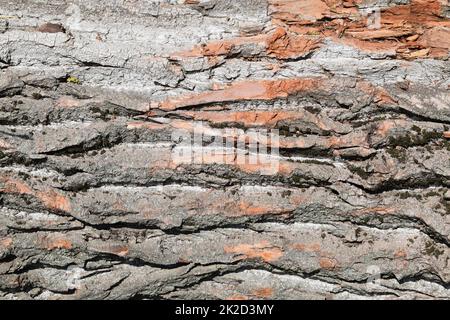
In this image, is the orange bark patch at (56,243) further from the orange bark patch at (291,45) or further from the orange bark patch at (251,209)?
the orange bark patch at (291,45)

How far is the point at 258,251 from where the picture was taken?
22.2 ft

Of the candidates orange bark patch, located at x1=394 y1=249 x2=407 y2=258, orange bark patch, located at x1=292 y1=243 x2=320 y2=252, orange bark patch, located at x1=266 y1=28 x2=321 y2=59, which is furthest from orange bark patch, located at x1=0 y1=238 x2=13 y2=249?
orange bark patch, located at x1=394 y1=249 x2=407 y2=258

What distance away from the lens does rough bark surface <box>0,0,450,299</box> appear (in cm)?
669

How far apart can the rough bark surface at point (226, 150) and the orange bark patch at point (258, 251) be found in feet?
0.06

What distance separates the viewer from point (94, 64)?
687 cm

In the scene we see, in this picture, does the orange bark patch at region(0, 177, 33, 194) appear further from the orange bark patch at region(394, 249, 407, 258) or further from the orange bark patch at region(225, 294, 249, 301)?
the orange bark patch at region(394, 249, 407, 258)

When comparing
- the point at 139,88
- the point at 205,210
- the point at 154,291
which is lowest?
the point at 154,291

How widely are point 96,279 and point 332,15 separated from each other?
494cm

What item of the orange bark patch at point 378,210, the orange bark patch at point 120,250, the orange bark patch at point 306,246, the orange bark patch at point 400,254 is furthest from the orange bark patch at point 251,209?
the orange bark patch at point 400,254

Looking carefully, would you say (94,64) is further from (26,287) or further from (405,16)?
(405,16)

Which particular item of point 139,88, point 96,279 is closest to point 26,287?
point 96,279

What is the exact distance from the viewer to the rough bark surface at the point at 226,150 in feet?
22.0

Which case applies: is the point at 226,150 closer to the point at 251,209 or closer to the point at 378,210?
the point at 251,209

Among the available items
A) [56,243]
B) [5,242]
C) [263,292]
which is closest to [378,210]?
[263,292]
